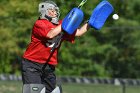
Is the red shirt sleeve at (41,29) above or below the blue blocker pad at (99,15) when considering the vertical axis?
below

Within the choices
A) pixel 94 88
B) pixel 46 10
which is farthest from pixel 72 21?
pixel 94 88

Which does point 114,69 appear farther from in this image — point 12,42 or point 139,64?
point 12,42

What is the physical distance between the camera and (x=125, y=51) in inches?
617

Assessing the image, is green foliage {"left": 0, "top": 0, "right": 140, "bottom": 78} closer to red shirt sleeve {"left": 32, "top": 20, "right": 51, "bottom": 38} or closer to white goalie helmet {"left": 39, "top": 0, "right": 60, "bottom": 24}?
white goalie helmet {"left": 39, "top": 0, "right": 60, "bottom": 24}

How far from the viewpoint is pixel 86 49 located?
1603 centimetres

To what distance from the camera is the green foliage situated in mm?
13965

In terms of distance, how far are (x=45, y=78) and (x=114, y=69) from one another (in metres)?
8.75

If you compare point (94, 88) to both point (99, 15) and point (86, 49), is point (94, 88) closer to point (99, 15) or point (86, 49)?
point (99, 15)

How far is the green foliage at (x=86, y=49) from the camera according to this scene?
1396 centimetres

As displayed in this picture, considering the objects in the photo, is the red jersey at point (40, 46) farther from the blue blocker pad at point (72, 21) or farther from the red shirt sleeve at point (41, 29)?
the blue blocker pad at point (72, 21)

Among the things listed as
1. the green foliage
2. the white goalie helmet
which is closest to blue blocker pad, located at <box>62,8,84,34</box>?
the white goalie helmet

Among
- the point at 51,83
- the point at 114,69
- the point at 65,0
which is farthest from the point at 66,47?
the point at 51,83

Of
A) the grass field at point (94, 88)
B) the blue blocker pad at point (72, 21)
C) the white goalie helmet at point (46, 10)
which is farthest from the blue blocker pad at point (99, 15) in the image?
the grass field at point (94, 88)

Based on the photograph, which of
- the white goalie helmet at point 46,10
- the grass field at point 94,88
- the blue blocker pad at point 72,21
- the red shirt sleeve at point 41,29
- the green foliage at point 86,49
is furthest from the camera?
the green foliage at point 86,49
